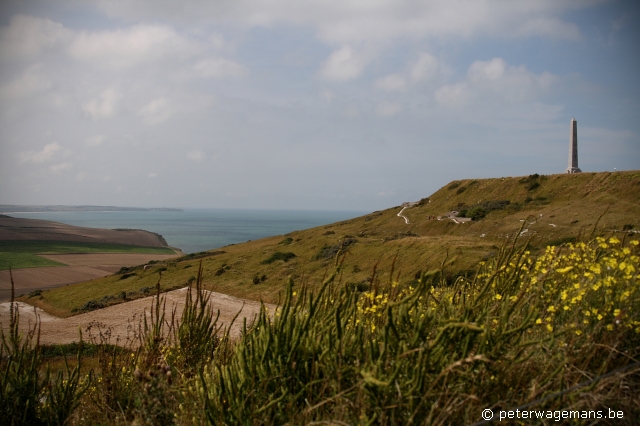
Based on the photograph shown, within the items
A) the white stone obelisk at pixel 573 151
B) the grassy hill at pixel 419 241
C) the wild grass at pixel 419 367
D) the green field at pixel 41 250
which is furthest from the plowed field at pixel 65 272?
the white stone obelisk at pixel 573 151

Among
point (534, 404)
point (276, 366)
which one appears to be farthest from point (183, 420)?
point (534, 404)

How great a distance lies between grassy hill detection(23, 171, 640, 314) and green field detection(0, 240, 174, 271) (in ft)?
128

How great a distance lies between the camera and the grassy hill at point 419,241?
32219mm

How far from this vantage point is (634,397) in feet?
13.0


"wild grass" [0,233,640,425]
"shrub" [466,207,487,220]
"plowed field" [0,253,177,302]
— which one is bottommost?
"plowed field" [0,253,177,302]

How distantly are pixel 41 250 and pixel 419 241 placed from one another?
95.1 metres

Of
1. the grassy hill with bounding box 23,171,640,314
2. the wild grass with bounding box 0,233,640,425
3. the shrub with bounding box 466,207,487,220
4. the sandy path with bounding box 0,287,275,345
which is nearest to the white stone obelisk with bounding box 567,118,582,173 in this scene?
the grassy hill with bounding box 23,171,640,314

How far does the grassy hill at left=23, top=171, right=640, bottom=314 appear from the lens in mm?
32219

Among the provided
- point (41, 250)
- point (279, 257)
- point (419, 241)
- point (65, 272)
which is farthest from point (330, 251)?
point (41, 250)

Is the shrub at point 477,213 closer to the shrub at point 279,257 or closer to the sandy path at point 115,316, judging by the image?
the shrub at point 279,257

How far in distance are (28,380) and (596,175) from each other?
5853 cm

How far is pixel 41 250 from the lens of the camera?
104125mm

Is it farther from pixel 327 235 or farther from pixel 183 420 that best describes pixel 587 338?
pixel 327 235

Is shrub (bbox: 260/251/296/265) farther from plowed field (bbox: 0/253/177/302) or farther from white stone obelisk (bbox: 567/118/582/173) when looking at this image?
white stone obelisk (bbox: 567/118/582/173)
